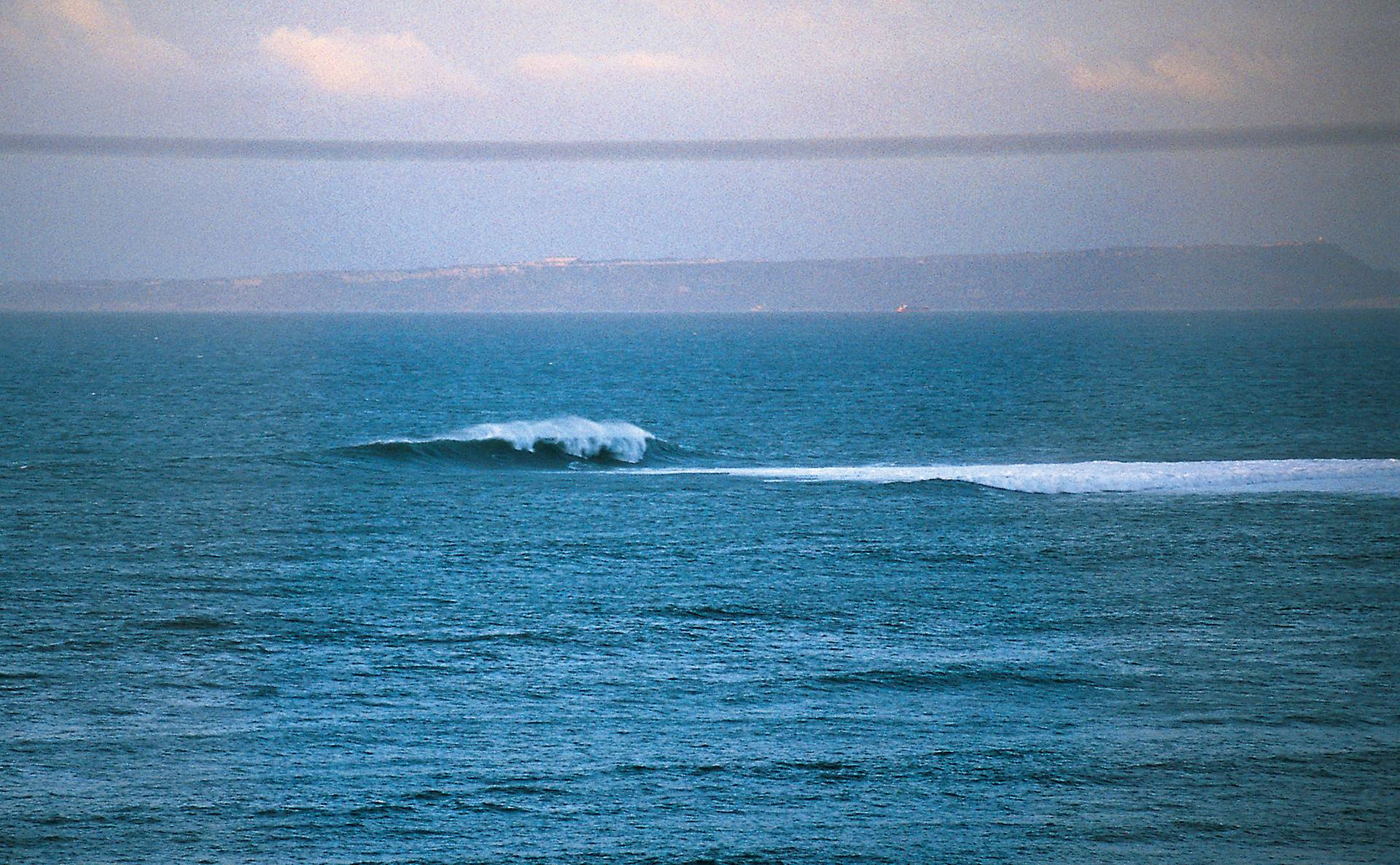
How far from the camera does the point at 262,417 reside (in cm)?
9269

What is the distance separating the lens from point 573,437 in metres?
75.6

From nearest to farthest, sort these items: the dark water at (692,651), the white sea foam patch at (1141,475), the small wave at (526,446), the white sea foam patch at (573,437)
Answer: the dark water at (692,651) → the white sea foam patch at (1141,475) → the small wave at (526,446) → the white sea foam patch at (573,437)

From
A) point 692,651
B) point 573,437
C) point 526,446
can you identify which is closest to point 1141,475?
point 573,437

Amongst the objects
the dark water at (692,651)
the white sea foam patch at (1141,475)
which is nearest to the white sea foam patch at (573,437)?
the dark water at (692,651)

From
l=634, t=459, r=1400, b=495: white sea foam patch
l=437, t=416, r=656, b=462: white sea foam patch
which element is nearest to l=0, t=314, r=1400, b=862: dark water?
l=634, t=459, r=1400, b=495: white sea foam patch

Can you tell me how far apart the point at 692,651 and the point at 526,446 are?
1692 inches

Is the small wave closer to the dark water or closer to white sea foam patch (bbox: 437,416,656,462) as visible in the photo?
white sea foam patch (bbox: 437,416,656,462)

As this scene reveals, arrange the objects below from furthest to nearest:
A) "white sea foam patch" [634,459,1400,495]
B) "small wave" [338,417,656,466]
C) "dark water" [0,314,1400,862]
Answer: "small wave" [338,417,656,466] < "white sea foam patch" [634,459,1400,495] < "dark water" [0,314,1400,862]

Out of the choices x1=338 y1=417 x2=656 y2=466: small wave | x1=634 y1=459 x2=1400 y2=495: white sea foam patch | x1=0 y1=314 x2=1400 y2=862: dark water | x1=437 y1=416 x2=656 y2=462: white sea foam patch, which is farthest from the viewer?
x1=437 y1=416 x2=656 y2=462: white sea foam patch

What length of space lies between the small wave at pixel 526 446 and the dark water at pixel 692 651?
1.26ft

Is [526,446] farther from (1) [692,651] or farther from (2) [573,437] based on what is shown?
(1) [692,651]

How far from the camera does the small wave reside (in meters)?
72.2

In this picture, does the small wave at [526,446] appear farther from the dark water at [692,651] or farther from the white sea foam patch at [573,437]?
the dark water at [692,651]

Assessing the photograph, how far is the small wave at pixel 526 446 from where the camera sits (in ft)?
237
